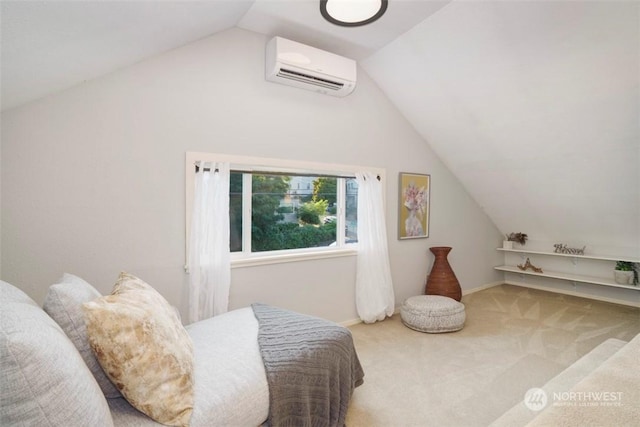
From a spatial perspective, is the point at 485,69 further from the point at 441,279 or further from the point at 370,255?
the point at 441,279

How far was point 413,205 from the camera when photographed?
363 cm

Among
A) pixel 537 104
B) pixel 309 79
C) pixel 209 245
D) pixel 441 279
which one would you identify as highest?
pixel 309 79

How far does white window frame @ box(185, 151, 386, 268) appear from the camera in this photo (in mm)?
2303

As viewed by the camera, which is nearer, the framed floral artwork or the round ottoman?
the round ottoman

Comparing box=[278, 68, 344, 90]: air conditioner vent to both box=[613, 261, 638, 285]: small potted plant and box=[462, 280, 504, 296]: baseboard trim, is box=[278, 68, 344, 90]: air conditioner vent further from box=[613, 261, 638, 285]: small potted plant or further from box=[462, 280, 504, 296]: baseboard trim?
box=[613, 261, 638, 285]: small potted plant

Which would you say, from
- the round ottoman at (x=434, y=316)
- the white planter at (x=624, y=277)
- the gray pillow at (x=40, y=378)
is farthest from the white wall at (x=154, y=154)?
the white planter at (x=624, y=277)

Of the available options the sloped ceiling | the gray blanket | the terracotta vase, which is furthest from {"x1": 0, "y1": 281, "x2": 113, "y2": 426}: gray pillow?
the terracotta vase

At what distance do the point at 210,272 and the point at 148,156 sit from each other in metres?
0.92

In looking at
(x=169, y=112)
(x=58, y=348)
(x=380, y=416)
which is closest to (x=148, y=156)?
(x=169, y=112)

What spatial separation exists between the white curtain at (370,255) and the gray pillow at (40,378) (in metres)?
2.45

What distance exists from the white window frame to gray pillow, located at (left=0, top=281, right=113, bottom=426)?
1.41m

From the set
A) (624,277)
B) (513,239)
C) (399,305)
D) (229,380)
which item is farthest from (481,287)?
(229,380)

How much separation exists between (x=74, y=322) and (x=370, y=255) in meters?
2.47

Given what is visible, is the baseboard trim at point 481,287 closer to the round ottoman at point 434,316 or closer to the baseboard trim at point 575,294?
the baseboard trim at point 575,294
